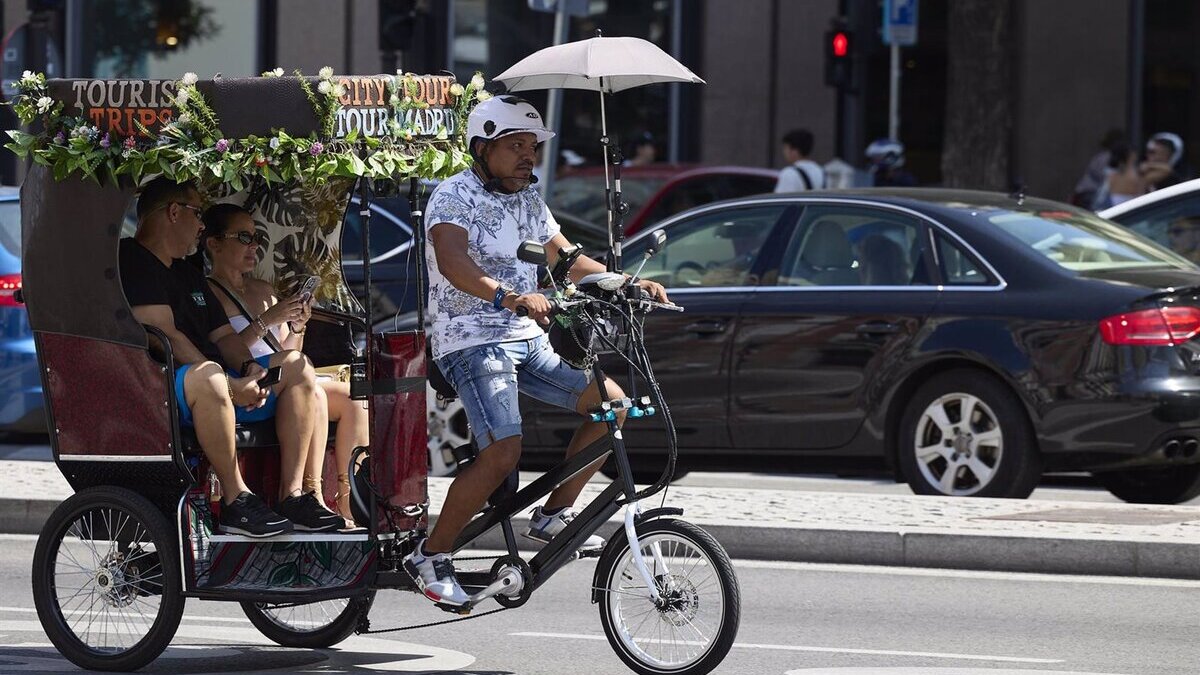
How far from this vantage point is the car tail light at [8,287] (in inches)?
466

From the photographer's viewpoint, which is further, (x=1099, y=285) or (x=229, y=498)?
(x=1099, y=285)

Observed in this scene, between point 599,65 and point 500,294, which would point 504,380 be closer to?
point 500,294

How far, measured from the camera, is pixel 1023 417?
9.63 meters

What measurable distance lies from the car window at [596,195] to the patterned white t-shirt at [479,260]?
10.7m

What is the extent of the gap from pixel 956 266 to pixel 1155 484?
1.40 meters

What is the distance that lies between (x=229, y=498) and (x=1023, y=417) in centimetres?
422

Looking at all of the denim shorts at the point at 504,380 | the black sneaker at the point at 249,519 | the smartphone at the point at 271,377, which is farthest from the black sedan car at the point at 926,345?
the black sneaker at the point at 249,519

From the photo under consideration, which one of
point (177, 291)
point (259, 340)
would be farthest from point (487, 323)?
point (177, 291)

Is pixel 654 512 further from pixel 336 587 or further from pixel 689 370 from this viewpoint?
pixel 689 370

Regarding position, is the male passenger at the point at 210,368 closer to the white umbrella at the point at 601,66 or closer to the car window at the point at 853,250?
the white umbrella at the point at 601,66

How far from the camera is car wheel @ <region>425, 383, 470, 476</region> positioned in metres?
11.1

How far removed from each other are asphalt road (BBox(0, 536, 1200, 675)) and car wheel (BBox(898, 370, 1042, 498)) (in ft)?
3.97

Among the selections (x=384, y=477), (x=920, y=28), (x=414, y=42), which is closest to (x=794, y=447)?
(x=384, y=477)

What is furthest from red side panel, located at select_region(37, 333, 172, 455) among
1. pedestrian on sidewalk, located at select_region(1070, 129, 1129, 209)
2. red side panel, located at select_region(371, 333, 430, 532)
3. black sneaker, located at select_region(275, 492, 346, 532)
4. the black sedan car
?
pedestrian on sidewalk, located at select_region(1070, 129, 1129, 209)
